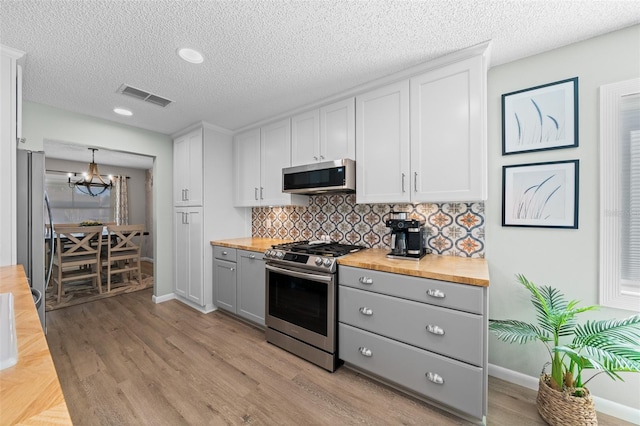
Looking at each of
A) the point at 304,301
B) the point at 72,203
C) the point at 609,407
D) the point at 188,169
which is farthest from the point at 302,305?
the point at 72,203

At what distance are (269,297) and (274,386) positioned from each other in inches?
30.5

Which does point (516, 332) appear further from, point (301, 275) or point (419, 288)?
point (301, 275)

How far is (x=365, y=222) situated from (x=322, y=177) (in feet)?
2.13

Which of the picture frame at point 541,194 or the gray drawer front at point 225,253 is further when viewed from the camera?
the gray drawer front at point 225,253

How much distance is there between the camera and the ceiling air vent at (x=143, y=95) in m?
2.36

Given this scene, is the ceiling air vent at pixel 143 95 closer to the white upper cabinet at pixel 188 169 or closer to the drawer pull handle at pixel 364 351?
the white upper cabinet at pixel 188 169

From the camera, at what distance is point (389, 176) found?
7.10ft

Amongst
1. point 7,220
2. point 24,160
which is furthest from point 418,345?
point 24,160

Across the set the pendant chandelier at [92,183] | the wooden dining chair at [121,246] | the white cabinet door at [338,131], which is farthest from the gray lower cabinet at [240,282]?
the pendant chandelier at [92,183]

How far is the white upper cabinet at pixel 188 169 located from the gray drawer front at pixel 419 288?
2.27 m

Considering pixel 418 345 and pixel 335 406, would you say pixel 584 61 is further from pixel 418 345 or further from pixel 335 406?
pixel 335 406

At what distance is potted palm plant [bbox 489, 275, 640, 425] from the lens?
1.28 meters

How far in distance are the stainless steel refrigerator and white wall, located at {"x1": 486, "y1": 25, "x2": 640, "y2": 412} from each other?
3.69 meters

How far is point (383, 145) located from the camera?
86.4 inches
